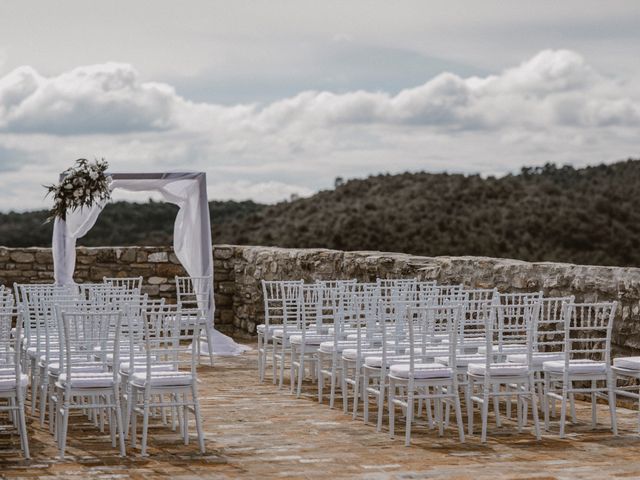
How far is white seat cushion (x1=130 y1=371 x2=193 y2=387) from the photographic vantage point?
6770 millimetres

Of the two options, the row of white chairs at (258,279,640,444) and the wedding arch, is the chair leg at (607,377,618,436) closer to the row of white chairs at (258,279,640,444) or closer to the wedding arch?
the row of white chairs at (258,279,640,444)

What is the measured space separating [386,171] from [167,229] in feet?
36.2

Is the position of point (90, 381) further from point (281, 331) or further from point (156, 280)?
point (156, 280)

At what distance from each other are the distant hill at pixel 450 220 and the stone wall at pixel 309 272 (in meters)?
19.8

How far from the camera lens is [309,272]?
13836mm

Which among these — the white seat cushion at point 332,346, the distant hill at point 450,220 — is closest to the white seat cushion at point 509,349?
the white seat cushion at point 332,346

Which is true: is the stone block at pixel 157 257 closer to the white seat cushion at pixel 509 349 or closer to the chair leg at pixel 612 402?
the white seat cushion at pixel 509 349

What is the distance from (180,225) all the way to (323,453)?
659cm

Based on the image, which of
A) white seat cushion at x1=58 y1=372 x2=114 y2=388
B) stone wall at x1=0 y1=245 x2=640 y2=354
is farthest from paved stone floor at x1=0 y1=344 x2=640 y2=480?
stone wall at x1=0 y1=245 x2=640 y2=354

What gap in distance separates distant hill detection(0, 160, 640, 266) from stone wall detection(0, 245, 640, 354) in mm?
19818

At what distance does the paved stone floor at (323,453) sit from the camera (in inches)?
246

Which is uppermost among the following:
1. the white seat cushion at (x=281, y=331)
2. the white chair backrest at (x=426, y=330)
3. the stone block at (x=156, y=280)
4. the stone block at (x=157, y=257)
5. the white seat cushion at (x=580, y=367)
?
the stone block at (x=157, y=257)

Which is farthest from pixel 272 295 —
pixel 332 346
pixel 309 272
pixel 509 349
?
pixel 509 349

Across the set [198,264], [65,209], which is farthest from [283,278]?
[65,209]
